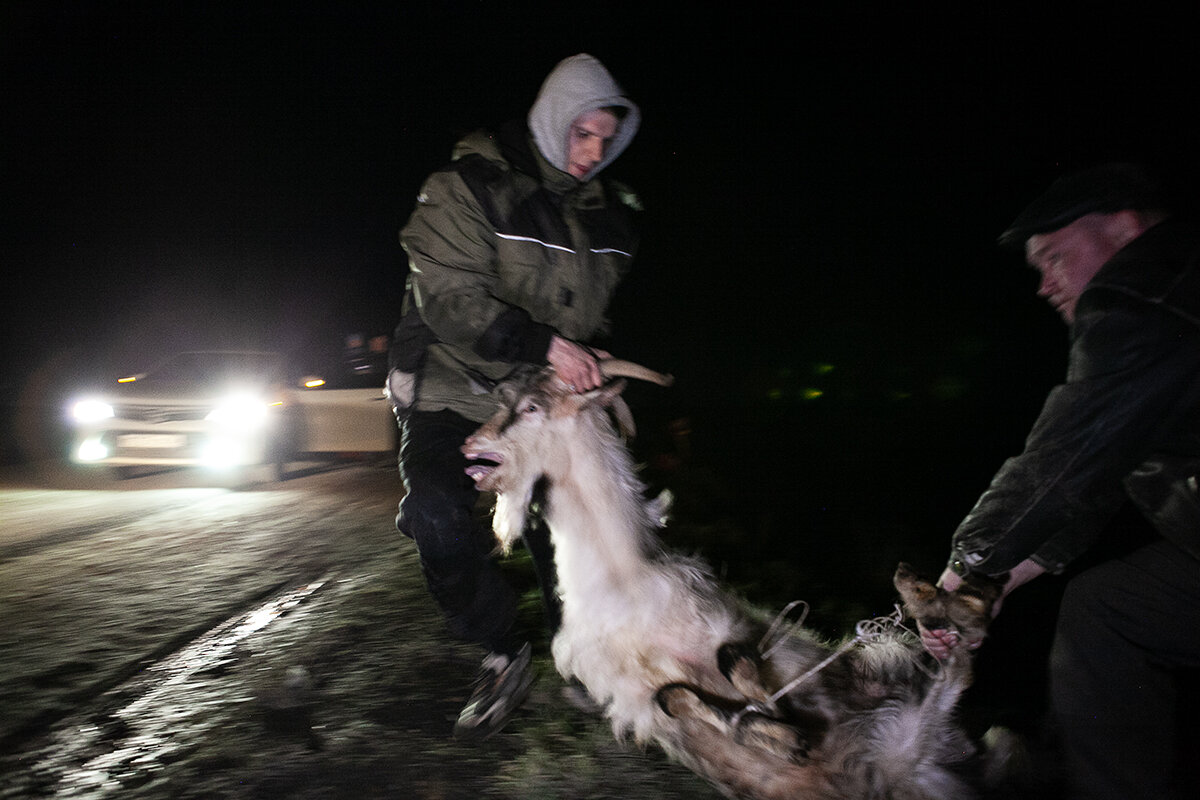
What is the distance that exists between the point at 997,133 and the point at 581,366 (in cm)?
813

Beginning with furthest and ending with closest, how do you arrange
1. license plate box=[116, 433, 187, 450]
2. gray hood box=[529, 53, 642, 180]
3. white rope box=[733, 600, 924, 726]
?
1. license plate box=[116, 433, 187, 450]
2. gray hood box=[529, 53, 642, 180]
3. white rope box=[733, 600, 924, 726]

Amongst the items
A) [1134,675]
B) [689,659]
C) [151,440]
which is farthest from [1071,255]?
[151,440]

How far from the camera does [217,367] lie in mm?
10953

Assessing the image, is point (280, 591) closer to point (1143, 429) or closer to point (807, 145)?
point (1143, 429)

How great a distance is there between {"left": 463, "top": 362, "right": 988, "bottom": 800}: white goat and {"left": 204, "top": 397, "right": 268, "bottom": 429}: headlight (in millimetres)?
8070

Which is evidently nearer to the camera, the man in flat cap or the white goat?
the man in flat cap

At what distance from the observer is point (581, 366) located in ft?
9.36

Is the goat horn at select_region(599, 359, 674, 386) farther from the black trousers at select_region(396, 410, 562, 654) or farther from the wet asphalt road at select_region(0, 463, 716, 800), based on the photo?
the wet asphalt road at select_region(0, 463, 716, 800)

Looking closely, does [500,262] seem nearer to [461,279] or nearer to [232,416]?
[461,279]

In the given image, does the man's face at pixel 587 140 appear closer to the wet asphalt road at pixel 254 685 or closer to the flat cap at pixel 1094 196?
the flat cap at pixel 1094 196

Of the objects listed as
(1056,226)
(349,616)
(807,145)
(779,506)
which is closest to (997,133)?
(807,145)

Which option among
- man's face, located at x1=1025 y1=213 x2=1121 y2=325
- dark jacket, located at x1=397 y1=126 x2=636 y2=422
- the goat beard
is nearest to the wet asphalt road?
the goat beard

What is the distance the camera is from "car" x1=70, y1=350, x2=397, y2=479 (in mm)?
9773

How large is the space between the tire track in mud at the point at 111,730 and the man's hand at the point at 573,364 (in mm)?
2215
